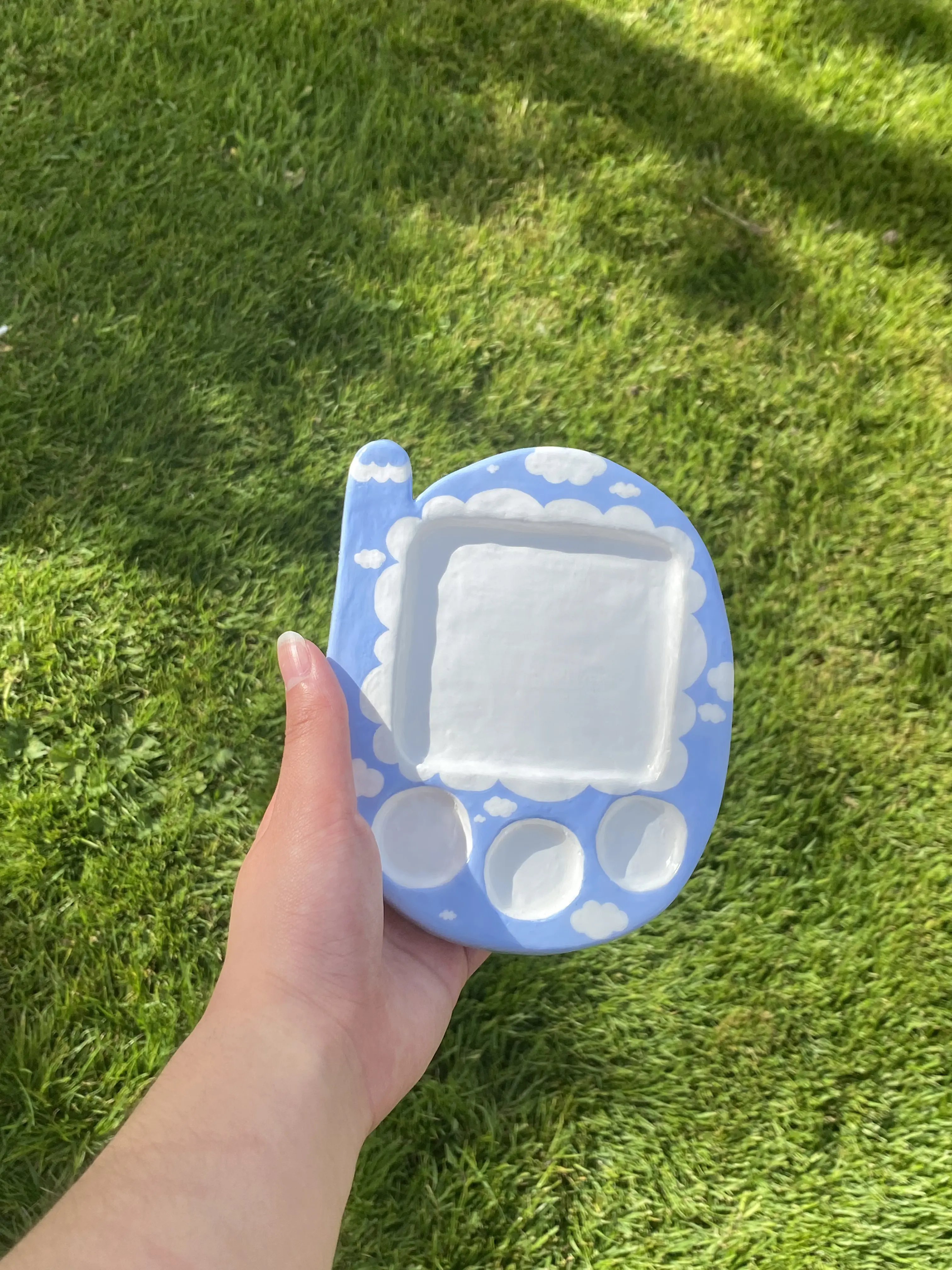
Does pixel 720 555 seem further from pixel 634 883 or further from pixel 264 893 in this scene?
pixel 264 893

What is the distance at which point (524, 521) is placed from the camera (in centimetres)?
160

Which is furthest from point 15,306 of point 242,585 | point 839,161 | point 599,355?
point 839,161

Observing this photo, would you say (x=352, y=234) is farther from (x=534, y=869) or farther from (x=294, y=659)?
(x=534, y=869)

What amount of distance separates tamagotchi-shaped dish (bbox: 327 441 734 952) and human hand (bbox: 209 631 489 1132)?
0.36 ft

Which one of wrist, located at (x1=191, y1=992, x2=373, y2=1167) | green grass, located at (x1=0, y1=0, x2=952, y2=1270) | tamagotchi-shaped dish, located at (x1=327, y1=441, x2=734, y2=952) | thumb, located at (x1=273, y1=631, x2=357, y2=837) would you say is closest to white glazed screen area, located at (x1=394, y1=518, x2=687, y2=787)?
tamagotchi-shaped dish, located at (x1=327, y1=441, x2=734, y2=952)

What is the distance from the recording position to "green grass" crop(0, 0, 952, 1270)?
73.5 inches

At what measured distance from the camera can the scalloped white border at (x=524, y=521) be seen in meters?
1.50

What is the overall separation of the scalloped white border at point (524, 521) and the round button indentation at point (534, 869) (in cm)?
7

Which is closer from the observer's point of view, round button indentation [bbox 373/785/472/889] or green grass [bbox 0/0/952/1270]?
round button indentation [bbox 373/785/472/889]

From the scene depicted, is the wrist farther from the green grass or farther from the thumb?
the green grass

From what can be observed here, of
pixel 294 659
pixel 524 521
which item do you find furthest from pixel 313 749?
pixel 524 521

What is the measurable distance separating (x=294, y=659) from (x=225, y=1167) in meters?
0.72

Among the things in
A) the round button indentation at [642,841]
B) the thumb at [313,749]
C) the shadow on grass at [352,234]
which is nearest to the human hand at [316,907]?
the thumb at [313,749]

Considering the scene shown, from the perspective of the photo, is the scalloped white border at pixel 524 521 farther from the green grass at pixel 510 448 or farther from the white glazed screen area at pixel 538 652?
the green grass at pixel 510 448
